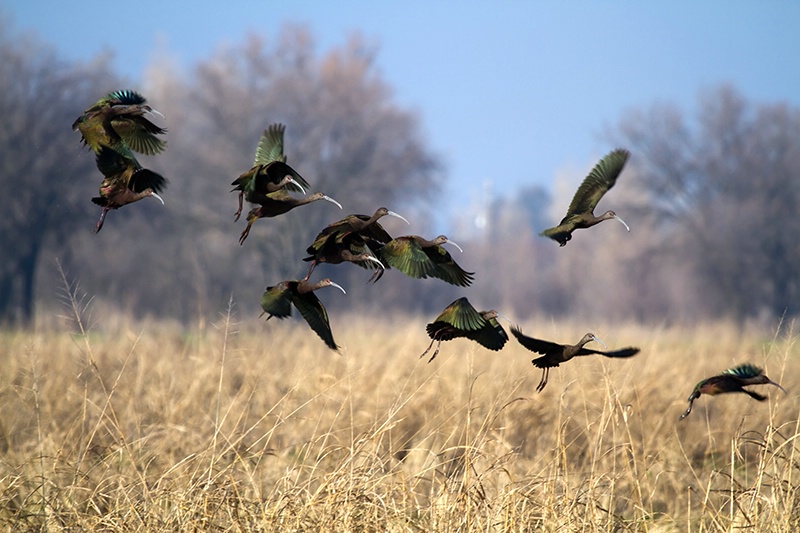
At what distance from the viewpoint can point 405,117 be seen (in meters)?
41.1

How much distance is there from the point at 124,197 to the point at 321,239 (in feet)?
2.03

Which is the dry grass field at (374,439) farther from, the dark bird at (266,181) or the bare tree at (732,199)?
the bare tree at (732,199)

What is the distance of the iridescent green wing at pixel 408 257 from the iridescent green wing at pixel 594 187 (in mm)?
550

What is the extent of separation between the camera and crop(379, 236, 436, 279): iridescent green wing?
9.02 feet

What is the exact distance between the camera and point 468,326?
9.02 feet

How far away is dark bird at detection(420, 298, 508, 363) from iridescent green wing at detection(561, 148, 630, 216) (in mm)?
510

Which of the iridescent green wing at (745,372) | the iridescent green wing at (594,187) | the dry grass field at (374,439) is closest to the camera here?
the iridescent green wing at (745,372)

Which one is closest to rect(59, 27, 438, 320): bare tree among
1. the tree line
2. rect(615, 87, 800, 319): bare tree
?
the tree line

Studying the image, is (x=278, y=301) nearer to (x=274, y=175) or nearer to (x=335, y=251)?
(x=335, y=251)

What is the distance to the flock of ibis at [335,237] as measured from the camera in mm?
2727

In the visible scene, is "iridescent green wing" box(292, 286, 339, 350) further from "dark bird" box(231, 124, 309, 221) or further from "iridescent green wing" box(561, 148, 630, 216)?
"iridescent green wing" box(561, 148, 630, 216)

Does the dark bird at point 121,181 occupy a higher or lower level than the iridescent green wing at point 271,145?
lower

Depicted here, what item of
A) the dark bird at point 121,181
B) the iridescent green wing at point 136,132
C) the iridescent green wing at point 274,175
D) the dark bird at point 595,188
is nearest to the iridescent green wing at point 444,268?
the dark bird at point 595,188

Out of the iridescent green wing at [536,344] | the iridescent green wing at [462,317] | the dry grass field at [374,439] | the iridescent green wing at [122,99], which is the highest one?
the iridescent green wing at [122,99]
